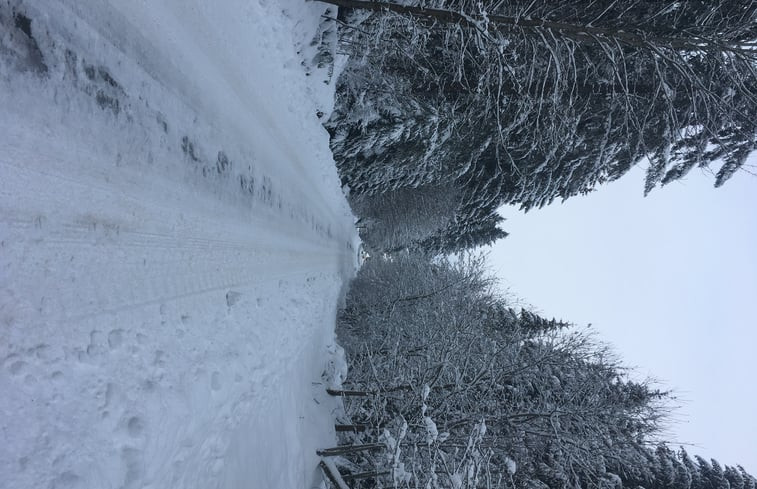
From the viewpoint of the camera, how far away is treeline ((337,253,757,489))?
7027 mm

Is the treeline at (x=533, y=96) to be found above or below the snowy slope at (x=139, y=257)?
above

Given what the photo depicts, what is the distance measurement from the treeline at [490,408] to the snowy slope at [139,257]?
2.02 meters

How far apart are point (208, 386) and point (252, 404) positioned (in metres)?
1.03

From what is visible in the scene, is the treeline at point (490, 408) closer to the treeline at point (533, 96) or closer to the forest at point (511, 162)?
the forest at point (511, 162)

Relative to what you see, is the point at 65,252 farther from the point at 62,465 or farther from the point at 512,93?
the point at 512,93

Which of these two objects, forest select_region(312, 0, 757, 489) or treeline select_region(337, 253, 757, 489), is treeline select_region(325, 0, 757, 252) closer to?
forest select_region(312, 0, 757, 489)

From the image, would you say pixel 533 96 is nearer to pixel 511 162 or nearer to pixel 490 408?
pixel 511 162

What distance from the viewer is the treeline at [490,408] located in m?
7.03

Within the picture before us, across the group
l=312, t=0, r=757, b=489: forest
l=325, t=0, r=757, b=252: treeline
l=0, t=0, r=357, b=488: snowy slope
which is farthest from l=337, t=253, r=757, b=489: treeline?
l=325, t=0, r=757, b=252: treeline

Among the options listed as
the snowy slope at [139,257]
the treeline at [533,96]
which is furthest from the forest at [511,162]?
the snowy slope at [139,257]

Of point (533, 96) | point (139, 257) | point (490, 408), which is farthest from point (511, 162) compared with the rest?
point (139, 257)

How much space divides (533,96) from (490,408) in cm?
698

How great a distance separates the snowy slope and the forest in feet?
7.76

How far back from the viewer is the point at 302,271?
28.3ft
